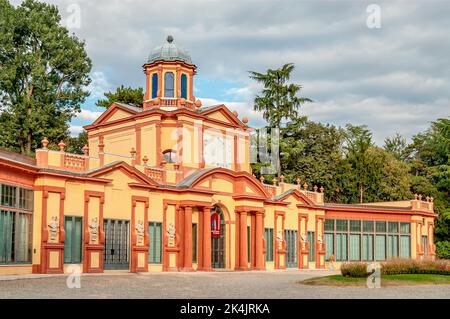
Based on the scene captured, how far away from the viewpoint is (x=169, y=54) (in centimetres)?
4512

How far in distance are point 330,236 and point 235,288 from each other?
2905 centimetres

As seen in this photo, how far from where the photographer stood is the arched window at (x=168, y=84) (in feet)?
147

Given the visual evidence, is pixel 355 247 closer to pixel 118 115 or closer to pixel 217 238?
pixel 217 238

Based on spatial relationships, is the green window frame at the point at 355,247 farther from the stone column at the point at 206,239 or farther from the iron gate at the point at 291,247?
the stone column at the point at 206,239

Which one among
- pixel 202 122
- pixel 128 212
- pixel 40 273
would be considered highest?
pixel 202 122

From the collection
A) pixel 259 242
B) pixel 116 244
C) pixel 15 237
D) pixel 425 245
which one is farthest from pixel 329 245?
pixel 15 237

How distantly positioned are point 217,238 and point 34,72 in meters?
18.2

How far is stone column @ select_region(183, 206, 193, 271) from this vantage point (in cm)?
3816

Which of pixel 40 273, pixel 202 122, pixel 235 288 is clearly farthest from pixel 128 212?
pixel 235 288

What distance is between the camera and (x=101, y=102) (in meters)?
62.2

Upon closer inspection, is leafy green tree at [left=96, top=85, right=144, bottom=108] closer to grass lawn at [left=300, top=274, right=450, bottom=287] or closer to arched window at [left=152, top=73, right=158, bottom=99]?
arched window at [left=152, top=73, right=158, bottom=99]

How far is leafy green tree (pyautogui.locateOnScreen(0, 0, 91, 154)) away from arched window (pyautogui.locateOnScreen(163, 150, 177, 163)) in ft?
38.1
